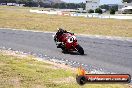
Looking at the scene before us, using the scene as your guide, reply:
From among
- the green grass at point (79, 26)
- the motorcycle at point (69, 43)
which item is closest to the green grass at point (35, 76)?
the motorcycle at point (69, 43)

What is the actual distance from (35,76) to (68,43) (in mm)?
8234

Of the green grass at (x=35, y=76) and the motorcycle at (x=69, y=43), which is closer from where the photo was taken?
the green grass at (x=35, y=76)

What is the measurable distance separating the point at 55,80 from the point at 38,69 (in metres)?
2.12

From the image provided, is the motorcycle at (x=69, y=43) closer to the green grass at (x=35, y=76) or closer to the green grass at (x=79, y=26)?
the green grass at (x=35, y=76)

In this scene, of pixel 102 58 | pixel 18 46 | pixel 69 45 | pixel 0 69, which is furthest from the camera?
pixel 18 46

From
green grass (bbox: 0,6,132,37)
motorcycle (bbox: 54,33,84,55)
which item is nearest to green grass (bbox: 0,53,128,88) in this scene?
motorcycle (bbox: 54,33,84,55)

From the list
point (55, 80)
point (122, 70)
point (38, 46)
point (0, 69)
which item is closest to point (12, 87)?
point (55, 80)

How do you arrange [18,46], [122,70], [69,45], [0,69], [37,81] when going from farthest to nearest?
[18,46] < [69,45] < [122,70] < [0,69] < [37,81]

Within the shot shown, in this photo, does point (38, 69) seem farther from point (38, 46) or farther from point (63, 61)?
point (38, 46)

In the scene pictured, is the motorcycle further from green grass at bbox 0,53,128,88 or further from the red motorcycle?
green grass at bbox 0,53,128,88

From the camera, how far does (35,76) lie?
1154 centimetres

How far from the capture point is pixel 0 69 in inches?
487

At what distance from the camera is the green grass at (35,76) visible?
1020cm

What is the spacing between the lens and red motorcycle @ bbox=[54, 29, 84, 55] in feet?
63.8
